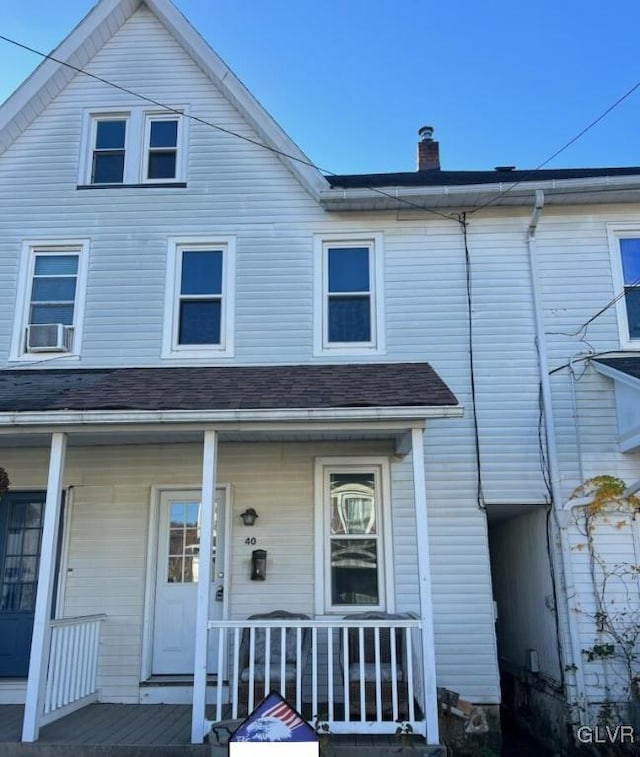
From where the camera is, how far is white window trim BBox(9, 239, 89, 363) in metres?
7.87

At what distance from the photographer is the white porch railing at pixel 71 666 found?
19.6ft

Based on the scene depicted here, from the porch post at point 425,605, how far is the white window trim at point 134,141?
5053mm

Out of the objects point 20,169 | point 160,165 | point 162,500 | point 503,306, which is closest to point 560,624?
point 503,306

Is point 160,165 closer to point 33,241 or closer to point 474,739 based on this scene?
point 33,241

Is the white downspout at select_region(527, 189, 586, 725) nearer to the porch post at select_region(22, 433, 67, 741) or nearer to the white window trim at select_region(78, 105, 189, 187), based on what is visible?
the white window trim at select_region(78, 105, 189, 187)

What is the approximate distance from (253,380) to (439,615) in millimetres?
3289

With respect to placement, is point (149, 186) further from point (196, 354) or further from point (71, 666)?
point (71, 666)

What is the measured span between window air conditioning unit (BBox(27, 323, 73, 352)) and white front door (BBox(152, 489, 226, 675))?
2267 millimetres

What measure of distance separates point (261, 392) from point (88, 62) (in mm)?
5698

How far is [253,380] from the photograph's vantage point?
6973mm

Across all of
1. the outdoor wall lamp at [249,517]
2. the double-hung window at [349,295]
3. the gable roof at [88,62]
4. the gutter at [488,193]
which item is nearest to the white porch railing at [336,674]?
the outdoor wall lamp at [249,517]

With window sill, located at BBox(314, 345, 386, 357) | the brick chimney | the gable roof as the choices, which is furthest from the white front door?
the brick chimney

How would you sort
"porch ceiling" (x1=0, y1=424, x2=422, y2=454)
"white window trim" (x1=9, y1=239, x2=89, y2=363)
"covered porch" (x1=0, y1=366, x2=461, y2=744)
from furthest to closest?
"white window trim" (x1=9, y1=239, x2=89, y2=363) → "porch ceiling" (x1=0, y1=424, x2=422, y2=454) → "covered porch" (x1=0, y1=366, x2=461, y2=744)

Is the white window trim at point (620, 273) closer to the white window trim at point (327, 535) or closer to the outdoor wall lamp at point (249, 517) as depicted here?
the white window trim at point (327, 535)
